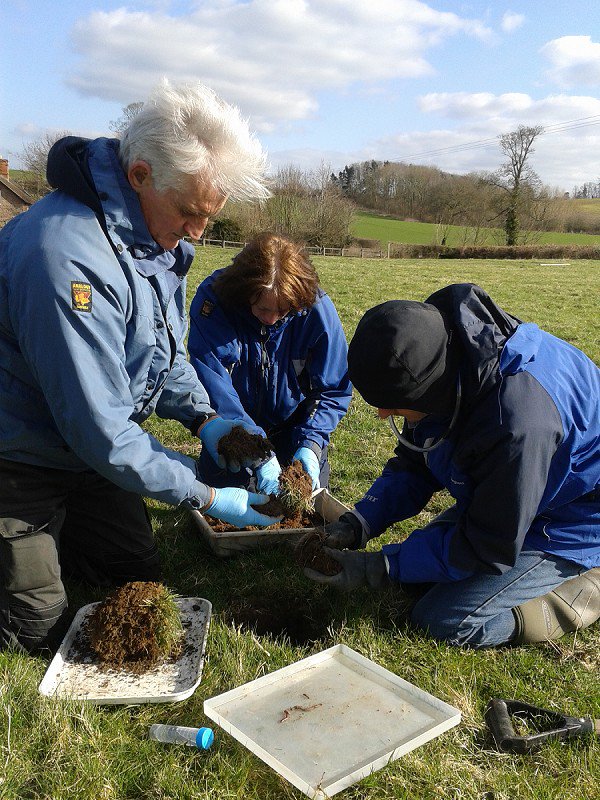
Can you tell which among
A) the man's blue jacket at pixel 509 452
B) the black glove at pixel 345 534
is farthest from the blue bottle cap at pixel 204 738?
the black glove at pixel 345 534

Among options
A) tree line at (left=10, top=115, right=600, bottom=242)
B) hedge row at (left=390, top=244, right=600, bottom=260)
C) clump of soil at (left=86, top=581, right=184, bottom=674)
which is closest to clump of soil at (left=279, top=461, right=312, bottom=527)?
clump of soil at (left=86, top=581, right=184, bottom=674)

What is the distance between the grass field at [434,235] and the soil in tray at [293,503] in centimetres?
4722

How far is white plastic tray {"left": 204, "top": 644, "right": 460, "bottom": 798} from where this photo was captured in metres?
2.37

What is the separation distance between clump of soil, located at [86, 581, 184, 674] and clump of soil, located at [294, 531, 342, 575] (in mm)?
741

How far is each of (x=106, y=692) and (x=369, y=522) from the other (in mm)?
1602

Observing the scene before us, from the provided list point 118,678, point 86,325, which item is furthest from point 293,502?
point 86,325

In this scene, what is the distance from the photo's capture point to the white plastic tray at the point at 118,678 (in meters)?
2.72

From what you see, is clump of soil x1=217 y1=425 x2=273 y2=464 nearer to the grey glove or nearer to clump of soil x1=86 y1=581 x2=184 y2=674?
the grey glove

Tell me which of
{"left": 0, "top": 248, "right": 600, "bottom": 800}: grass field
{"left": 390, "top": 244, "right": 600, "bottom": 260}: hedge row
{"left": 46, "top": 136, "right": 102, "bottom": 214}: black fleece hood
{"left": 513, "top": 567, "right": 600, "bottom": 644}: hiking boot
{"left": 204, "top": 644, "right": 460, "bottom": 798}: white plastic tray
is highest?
{"left": 390, "top": 244, "right": 600, "bottom": 260}: hedge row

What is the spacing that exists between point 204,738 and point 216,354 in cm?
258

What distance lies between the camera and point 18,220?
2885 mm

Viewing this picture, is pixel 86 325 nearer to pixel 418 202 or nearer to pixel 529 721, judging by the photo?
pixel 529 721

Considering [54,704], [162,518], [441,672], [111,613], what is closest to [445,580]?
[441,672]

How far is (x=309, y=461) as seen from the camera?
4355 millimetres
